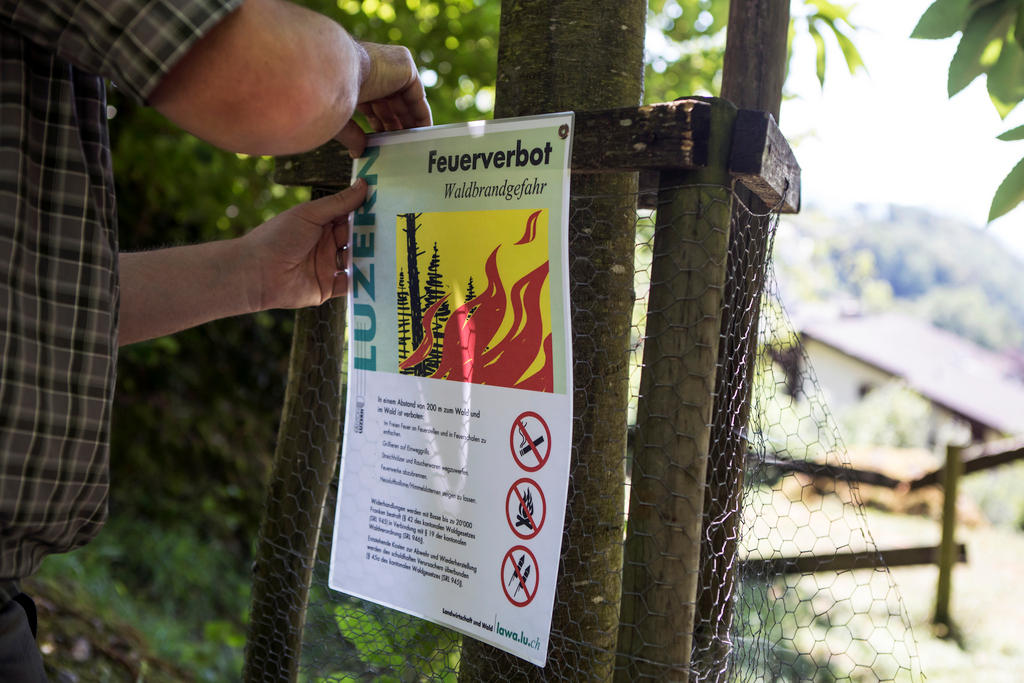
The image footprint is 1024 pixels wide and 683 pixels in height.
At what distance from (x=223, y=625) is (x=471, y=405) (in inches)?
117

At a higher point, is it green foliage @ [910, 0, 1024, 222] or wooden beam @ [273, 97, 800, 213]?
green foliage @ [910, 0, 1024, 222]

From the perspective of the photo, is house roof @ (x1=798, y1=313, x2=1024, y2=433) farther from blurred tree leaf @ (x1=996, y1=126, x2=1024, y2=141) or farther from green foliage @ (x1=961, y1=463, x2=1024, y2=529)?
blurred tree leaf @ (x1=996, y1=126, x2=1024, y2=141)

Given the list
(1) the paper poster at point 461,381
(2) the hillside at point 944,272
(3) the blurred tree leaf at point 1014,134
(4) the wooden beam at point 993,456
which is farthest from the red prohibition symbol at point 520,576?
(2) the hillside at point 944,272

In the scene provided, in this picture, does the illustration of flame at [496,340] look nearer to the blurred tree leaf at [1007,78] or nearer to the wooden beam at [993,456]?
the blurred tree leaf at [1007,78]

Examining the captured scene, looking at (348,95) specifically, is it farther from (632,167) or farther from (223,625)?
(223,625)

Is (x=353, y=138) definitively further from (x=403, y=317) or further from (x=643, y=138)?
(x=643, y=138)

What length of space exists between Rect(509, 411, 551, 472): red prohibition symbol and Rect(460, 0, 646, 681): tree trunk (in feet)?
0.55

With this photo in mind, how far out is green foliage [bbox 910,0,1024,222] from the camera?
134 centimetres

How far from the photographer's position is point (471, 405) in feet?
4.50

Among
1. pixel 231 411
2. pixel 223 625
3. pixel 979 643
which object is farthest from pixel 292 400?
pixel 979 643

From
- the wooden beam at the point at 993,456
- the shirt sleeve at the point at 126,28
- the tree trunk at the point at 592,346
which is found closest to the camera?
the shirt sleeve at the point at 126,28

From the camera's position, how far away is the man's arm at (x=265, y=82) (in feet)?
3.06

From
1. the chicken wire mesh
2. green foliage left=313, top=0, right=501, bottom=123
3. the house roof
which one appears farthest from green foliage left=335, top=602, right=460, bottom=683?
the house roof

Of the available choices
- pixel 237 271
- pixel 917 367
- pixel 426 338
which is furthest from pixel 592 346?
pixel 917 367
